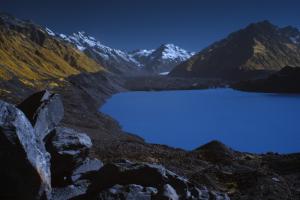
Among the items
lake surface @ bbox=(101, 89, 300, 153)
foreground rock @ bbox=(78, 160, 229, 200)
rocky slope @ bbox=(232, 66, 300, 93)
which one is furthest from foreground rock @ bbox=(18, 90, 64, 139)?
rocky slope @ bbox=(232, 66, 300, 93)

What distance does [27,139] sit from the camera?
12.7m

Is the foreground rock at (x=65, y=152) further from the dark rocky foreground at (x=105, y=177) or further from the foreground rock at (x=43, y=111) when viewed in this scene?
the foreground rock at (x=43, y=111)

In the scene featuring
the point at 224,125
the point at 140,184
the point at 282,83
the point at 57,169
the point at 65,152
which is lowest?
the point at 140,184

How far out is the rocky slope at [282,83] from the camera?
442 feet

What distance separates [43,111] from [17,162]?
12.5 feet

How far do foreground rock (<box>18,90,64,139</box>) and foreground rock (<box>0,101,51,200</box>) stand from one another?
2312 millimetres

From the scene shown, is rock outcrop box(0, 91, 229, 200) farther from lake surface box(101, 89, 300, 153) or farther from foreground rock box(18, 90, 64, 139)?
lake surface box(101, 89, 300, 153)

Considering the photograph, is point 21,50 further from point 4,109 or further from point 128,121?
point 4,109

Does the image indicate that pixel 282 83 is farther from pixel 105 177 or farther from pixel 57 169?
pixel 57 169

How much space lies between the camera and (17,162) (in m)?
12.4

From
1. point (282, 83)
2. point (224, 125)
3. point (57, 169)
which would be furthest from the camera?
point (282, 83)

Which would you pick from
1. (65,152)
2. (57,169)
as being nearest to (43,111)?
(65,152)

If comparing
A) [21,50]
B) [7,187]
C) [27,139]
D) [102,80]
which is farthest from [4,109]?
[102,80]

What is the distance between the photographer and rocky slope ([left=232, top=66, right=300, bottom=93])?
442ft
